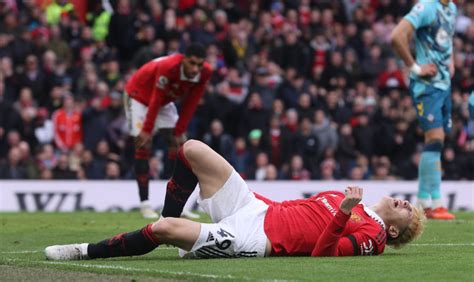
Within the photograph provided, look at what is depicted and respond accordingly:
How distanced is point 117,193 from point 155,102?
5.55 m

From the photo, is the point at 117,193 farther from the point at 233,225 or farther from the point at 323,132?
the point at 233,225

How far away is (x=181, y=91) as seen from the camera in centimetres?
1577

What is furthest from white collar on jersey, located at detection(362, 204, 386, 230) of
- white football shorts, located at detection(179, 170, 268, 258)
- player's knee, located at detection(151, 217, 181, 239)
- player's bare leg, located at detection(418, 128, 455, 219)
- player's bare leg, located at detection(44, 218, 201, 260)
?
player's bare leg, located at detection(418, 128, 455, 219)

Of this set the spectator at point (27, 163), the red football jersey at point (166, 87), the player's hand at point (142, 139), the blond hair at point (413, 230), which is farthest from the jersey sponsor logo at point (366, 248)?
the spectator at point (27, 163)

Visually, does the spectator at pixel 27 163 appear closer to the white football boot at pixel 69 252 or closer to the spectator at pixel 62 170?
the spectator at pixel 62 170

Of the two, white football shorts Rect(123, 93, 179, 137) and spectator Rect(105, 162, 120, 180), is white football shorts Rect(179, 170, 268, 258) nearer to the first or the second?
white football shorts Rect(123, 93, 179, 137)

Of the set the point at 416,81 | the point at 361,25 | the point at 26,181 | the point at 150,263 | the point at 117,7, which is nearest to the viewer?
the point at 150,263

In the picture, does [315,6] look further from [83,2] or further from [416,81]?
[416,81]

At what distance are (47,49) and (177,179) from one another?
1452cm

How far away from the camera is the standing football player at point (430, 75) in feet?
49.9

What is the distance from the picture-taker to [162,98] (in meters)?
15.7

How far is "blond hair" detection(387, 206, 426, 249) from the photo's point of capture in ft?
32.6

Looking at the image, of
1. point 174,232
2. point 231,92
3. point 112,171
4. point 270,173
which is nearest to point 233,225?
point 174,232

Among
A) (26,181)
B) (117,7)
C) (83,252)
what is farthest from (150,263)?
(117,7)
